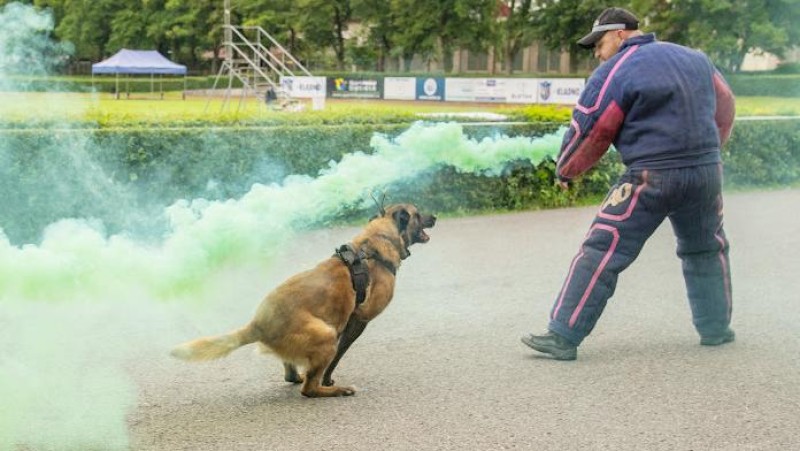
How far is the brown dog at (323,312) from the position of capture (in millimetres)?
5117

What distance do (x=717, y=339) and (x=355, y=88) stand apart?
153 ft

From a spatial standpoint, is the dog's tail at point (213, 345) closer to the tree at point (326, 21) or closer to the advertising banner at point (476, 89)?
the advertising banner at point (476, 89)

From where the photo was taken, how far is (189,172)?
1095cm

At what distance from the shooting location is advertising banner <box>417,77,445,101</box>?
46.7 meters

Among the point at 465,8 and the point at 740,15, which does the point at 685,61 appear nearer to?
the point at 740,15

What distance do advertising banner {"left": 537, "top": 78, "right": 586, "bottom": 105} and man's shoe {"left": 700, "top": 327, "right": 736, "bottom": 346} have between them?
109 ft

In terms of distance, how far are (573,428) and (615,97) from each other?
2.03 meters

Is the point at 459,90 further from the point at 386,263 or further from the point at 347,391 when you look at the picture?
the point at 347,391

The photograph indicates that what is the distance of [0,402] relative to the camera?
500cm

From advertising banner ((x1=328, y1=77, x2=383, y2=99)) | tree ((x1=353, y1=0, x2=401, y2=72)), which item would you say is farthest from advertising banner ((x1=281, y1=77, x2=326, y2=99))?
tree ((x1=353, y1=0, x2=401, y2=72))

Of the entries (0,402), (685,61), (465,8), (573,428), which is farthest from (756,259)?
(465,8)

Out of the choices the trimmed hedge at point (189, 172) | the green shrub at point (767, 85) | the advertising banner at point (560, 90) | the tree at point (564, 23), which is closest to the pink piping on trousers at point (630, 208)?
the trimmed hedge at point (189, 172)

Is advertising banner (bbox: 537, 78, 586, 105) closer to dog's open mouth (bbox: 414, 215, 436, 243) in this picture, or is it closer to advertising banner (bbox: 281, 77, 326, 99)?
advertising banner (bbox: 281, 77, 326, 99)

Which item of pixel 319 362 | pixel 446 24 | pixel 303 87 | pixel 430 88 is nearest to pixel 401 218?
pixel 319 362
